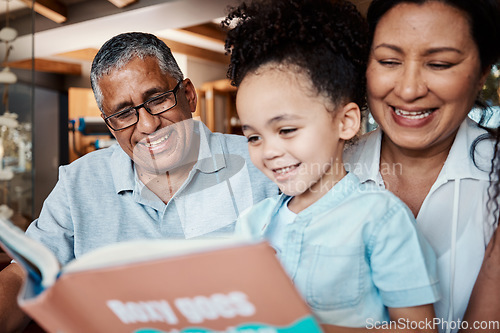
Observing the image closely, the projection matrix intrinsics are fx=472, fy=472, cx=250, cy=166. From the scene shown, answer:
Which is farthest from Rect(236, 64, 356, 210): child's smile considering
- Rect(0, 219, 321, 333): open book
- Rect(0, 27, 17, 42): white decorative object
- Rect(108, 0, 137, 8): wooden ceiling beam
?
Rect(0, 27, 17, 42): white decorative object

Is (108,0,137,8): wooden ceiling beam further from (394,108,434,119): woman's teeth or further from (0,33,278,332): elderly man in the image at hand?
(394,108,434,119): woman's teeth

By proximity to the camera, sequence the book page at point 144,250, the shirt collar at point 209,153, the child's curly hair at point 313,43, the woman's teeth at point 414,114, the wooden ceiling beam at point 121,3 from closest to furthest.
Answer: the book page at point 144,250 → the child's curly hair at point 313,43 → the woman's teeth at point 414,114 → the shirt collar at point 209,153 → the wooden ceiling beam at point 121,3

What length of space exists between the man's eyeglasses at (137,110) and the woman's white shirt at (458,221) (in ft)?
2.51

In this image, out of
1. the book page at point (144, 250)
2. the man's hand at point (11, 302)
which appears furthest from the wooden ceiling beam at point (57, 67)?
the book page at point (144, 250)

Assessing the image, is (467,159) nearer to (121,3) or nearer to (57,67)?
(121,3)

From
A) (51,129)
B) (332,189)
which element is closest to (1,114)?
(51,129)

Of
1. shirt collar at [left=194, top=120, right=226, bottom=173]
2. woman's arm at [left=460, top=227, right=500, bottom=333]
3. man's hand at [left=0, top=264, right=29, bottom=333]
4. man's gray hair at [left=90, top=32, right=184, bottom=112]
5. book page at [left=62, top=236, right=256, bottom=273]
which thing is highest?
man's gray hair at [left=90, top=32, right=184, bottom=112]

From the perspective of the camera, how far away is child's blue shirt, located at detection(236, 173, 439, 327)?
870mm

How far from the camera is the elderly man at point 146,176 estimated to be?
53.1 inches

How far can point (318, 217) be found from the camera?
97 centimetres

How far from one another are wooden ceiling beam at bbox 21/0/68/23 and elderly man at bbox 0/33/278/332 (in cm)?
256

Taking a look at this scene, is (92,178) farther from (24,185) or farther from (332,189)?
(24,185)

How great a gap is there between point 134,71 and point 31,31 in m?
2.71

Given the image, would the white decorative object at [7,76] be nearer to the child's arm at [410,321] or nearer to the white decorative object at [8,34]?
the white decorative object at [8,34]
